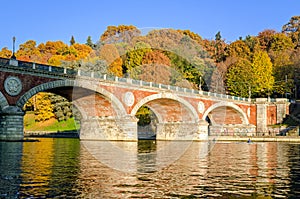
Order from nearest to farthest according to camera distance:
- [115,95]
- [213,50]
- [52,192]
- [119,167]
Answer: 1. [52,192]
2. [119,167]
3. [115,95]
4. [213,50]

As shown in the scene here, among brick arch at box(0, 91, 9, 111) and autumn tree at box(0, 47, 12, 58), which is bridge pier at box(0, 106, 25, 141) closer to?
brick arch at box(0, 91, 9, 111)

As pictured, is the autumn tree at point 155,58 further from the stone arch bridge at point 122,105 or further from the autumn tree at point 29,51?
the autumn tree at point 29,51

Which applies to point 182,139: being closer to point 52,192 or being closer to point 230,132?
point 230,132

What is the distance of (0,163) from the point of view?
2092 centimetres

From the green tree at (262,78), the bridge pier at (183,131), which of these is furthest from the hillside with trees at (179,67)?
the bridge pier at (183,131)

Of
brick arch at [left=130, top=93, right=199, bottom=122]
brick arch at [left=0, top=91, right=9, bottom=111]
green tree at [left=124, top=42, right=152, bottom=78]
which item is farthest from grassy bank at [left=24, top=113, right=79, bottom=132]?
brick arch at [left=0, top=91, right=9, bottom=111]

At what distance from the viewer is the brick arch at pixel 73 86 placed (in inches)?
1512

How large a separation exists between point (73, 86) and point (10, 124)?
9.71 metres

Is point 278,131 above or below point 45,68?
below

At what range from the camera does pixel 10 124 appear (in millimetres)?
36031

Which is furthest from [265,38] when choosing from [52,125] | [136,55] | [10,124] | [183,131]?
[10,124]

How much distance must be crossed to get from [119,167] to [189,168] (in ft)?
11.6

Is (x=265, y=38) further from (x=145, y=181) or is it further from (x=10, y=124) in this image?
(x=145, y=181)

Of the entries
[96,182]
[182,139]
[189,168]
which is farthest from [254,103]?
[96,182]
